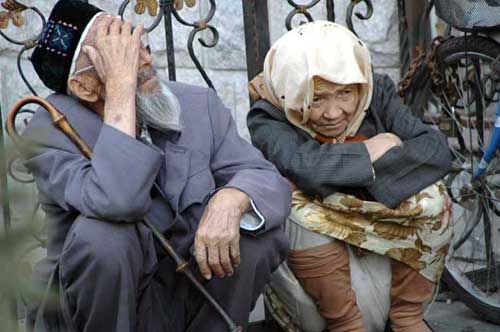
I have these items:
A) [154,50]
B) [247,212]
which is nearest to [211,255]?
[247,212]

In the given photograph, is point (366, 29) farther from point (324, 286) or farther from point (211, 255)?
point (211, 255)

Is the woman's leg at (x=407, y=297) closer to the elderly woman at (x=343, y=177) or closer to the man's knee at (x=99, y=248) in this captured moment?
the elderly woman at (x=343, y=177)

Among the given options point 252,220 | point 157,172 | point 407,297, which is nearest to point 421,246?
point 407,297

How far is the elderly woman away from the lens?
3225 millimetres

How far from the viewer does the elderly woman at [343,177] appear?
3.22 m

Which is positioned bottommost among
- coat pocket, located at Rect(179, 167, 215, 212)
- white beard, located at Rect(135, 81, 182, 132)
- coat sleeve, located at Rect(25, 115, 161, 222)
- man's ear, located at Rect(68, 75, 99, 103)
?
coat pocket, located at Rect(179, 167, 215, 212)

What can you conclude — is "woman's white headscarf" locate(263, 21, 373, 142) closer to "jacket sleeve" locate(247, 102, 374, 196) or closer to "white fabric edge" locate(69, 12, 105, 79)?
"jacket sleeve" locate(247, 102, 374, 196)

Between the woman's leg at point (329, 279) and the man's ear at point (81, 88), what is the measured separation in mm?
818

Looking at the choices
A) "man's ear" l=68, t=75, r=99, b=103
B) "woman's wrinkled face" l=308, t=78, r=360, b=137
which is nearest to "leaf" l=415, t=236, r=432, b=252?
"woman's wrinkled face" l=308, t=78, r=360, b=137

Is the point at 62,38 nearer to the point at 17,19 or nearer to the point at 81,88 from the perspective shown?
the point at 81,88

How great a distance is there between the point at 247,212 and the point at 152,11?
995mm

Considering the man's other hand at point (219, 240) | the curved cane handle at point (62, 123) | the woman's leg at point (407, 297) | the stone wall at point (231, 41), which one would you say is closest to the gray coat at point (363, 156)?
the woman's leg at point (407, 297)

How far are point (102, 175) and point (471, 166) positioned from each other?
6.21ft

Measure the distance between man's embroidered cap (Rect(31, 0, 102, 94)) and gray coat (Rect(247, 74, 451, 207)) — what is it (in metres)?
0.74
